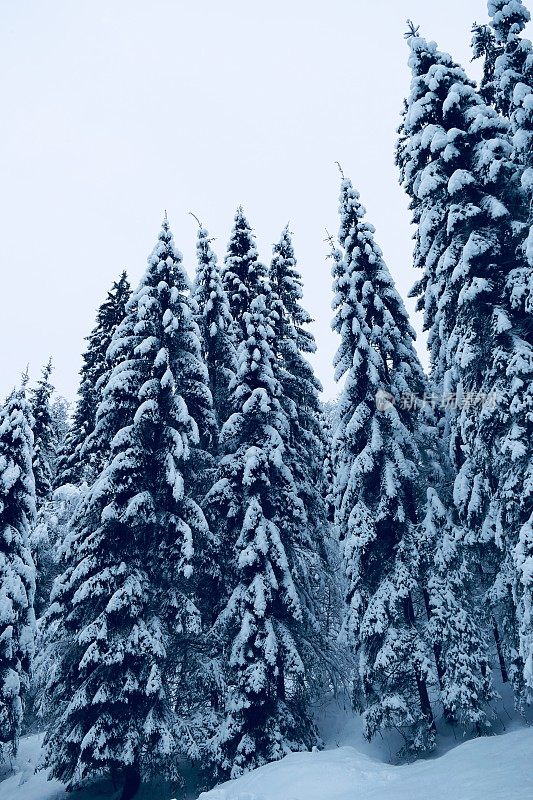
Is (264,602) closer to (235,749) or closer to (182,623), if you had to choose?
(182,623)

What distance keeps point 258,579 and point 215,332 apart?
9.21m

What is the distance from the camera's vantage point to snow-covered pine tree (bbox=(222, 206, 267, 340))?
20781mm

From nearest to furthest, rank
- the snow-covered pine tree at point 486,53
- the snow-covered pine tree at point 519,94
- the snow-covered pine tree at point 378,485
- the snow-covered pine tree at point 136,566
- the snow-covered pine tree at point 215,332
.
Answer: the snow-covered pine tree at point 519,94, the snow-covered pine tree at point 136,566, the snow-covered pine tree at point 378,485, the snow-covered pine tree at point 486,53, the snow-covered pine tree at point 215,332

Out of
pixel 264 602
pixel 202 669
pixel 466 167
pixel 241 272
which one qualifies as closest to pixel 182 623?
pixel 202 669

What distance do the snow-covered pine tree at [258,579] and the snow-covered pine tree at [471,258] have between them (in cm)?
554

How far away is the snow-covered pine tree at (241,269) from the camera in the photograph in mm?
20781

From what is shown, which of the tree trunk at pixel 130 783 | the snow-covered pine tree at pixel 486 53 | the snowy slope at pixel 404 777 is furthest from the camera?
the snow-covered pine tree at pixel 486 53

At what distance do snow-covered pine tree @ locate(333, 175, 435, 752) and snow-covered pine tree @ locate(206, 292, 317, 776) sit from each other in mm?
1811

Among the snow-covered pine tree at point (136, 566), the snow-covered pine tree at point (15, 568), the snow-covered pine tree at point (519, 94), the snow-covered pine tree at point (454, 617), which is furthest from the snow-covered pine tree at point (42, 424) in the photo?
the snow-covered pine tree at point (519, 94)

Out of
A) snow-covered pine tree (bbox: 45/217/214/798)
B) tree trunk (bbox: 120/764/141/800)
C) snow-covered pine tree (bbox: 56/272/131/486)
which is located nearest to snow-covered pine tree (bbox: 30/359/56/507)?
snow-covered pine tree (bbox: 56/272/131/486)

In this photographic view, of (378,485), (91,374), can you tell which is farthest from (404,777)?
(91,374)

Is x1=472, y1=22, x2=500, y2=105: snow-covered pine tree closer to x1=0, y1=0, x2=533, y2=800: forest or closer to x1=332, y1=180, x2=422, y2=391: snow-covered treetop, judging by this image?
x1=0, y1=0, x2=533, y2=800: forest

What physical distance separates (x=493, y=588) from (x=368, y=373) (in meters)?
7.18

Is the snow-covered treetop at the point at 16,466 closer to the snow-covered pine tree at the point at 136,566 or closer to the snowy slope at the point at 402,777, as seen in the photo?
the snow-covered pine tree at the point at 136,566
